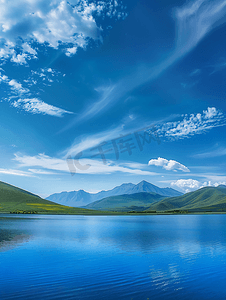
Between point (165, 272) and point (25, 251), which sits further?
point (25, 251)

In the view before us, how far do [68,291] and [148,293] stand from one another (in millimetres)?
7010

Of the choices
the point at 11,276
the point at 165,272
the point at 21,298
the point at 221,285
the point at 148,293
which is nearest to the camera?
the point at 21,298

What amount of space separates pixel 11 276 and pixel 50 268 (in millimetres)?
4804

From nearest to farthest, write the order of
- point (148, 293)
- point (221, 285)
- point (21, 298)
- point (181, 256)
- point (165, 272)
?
point (21, 298), point (148, 293), point (221, 285), point (165, 272), point (181, 256)

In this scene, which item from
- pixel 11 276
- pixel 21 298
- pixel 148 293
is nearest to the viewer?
pixel 21 298

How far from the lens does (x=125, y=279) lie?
76.5ft

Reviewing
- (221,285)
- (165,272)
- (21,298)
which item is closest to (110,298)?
(21,298)

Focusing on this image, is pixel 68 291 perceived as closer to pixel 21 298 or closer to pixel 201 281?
pixel 21 298

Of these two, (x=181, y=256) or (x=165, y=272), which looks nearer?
(x=165, y=272)

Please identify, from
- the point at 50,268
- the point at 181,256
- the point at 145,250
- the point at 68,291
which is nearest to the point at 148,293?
the point at 68,291

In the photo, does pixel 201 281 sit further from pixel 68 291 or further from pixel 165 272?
pixel 68 291

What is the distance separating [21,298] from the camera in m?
17.7

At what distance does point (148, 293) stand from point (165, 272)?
25.0 feet

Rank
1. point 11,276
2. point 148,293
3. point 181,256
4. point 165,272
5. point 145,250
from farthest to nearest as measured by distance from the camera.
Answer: point 145,250 → point 181,256 → point 165,272 → point 11,276 → point 148,293
